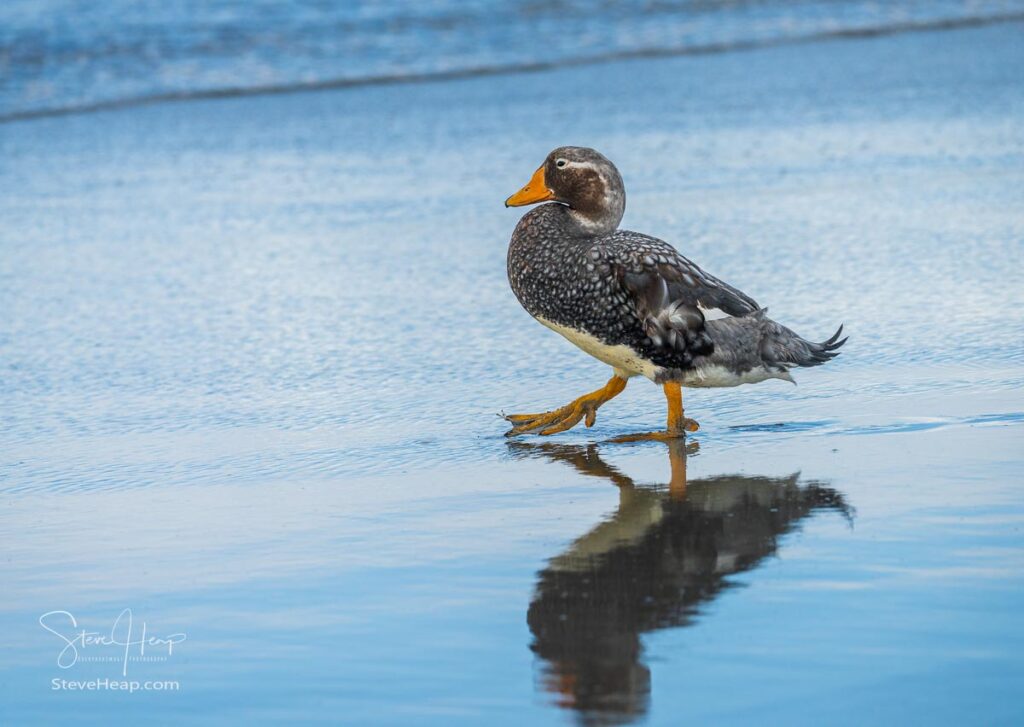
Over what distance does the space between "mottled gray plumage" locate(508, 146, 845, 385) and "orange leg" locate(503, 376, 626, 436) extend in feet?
0.88

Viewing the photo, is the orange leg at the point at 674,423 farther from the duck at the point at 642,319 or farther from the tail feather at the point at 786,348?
the tail feather at the point at 786,348

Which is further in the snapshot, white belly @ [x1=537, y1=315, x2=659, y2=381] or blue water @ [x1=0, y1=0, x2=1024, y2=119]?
blue water @ [x1=0, y1=0, x2=1024, y2=119]

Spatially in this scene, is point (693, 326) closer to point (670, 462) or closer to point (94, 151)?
point (670, 462)

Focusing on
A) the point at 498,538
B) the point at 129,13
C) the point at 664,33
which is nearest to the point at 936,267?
the point at 498,538

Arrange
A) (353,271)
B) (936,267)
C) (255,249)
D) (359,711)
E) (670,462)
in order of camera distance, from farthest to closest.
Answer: (255,249)
(353,271)
(936,267)
(670,462)
(359,711)

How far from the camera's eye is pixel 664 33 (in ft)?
55.9

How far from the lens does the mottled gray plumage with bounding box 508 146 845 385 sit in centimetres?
520

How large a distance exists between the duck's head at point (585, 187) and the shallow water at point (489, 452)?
70 cm

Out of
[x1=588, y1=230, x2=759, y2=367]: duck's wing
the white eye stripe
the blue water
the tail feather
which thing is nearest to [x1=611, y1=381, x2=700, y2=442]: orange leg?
[x1=588, y1=230, x2=759, y2=367]: duck's wing

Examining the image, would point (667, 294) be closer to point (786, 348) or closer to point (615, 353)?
point (615, 353)

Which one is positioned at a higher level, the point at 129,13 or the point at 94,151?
the point at 129,13

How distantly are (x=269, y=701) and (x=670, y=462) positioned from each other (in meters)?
1.97
